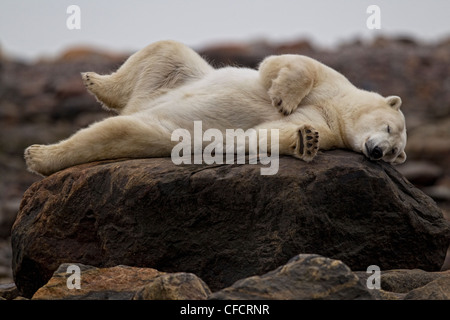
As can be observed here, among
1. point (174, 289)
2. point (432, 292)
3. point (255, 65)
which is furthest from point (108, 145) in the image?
point (255, 65)

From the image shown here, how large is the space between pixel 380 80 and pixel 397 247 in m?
24.6

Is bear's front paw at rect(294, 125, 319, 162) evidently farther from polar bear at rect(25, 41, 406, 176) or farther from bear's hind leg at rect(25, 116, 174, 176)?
bear's hind leg at rect(25, 116, 174, 176)

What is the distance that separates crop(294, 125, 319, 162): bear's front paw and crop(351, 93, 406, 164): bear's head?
2.55ft

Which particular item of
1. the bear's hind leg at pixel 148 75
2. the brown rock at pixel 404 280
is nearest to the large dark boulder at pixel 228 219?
the brown rock at pixel 404 280

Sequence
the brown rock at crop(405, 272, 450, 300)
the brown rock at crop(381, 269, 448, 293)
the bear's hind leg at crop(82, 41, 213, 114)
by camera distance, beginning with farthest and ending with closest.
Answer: the bear's hind leg at crop(82, 41, 213, 114)
the brown rock at crop(381, 269, 448, 293)
the brown rock at crop(405, 272, 450, 300)

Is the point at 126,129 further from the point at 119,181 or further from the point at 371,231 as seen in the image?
the point at 371,231

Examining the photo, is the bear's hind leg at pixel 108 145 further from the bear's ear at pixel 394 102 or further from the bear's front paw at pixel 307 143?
the bear's ear at pixel 394 102

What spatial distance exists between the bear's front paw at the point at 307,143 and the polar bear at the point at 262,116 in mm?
78

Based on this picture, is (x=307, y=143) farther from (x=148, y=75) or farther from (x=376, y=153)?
(x=148, y=75)

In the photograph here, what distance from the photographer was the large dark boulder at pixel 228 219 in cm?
704

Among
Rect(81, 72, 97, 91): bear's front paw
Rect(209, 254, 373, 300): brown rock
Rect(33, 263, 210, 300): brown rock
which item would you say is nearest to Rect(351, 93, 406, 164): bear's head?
Rect(209, 254, 373, 300): brown rock

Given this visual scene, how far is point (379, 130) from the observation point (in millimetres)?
7824

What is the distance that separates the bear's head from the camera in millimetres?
7656
